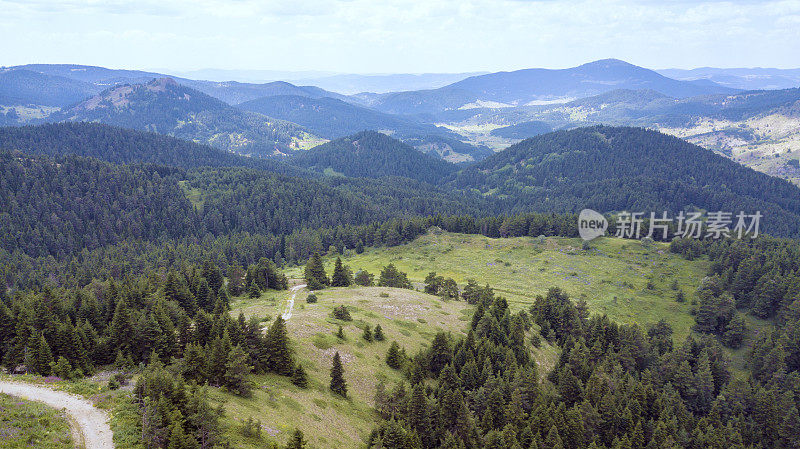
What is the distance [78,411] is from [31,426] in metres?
4.46

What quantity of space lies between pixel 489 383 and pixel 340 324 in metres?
28.9

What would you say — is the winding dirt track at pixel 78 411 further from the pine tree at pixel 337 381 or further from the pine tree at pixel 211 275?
the pine tree at pixel 211 275

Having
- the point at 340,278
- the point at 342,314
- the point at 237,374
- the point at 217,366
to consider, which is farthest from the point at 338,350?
the point at 340,278

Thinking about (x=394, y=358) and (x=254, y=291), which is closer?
(x=394, y=358)

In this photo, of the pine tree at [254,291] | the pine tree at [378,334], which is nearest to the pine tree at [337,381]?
the pine tree at [378,334]

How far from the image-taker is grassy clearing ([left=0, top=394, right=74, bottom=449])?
31688 millimetres

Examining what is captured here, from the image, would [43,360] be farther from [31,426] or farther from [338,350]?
[338,350]

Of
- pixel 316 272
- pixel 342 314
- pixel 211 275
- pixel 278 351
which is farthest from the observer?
pixel 316 272

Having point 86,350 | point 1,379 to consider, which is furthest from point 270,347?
point 1,379

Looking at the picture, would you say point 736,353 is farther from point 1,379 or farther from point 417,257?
point 1,379

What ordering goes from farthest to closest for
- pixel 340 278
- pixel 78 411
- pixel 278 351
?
pixel 340 278 < pixel 278 351 < pixel 78 411

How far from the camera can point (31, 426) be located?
34.0 meters

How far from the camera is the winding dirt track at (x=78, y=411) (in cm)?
3388

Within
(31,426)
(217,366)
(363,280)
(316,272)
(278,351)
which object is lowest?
(363,280)
